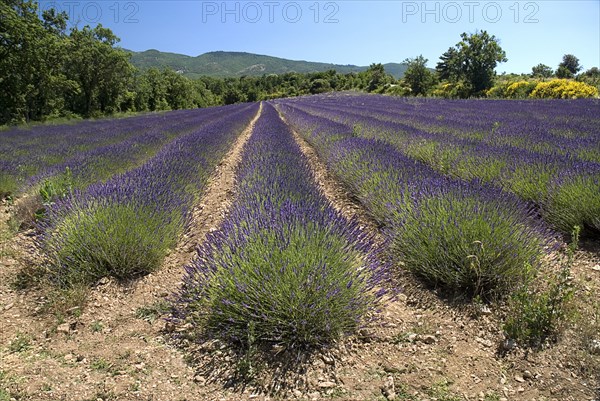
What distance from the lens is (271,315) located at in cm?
189

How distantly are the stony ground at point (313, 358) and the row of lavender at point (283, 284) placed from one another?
15 centimetres

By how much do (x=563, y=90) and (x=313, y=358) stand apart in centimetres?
2677

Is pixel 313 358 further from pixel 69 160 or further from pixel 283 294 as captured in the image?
pixel 69 160

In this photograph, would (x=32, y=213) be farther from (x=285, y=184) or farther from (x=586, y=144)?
(x=586, y=144)

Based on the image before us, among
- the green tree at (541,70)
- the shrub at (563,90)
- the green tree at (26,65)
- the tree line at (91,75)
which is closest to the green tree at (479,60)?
the tree line at (91,75)

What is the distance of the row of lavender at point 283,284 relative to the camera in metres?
1.85

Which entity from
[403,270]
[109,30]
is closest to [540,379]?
[403,270]

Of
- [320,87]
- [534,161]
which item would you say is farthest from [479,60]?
[320,87]

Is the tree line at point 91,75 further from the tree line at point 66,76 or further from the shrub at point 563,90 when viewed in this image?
the shrub at point 563,90

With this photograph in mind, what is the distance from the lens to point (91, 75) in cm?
3108

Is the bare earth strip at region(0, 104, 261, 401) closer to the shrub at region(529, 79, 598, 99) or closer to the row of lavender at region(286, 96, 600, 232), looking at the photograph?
the row of lavender at region(286, 96, 600, 232)

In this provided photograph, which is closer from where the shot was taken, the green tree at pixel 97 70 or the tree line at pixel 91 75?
the tree line at pixel 91 75

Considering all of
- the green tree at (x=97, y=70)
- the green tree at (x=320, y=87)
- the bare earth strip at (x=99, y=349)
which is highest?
the green tree at (x=320, y=87)

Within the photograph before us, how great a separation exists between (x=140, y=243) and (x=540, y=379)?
2.75 m
